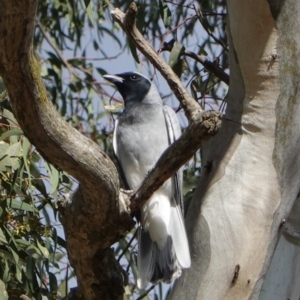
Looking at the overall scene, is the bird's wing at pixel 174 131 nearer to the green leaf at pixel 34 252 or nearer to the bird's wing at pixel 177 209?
the bird's wing at pixel 177 209

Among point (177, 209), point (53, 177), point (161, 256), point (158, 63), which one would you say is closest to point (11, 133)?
point (53, 177)

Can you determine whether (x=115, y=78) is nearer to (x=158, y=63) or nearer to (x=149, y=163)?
(x=149, y=163)

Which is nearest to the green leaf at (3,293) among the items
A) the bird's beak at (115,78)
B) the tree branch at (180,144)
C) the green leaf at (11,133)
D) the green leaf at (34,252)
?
the green leaf at (34,252)

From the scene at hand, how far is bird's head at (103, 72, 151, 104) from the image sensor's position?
3727 mm

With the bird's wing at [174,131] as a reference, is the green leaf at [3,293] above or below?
below

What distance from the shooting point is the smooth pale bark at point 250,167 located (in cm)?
219

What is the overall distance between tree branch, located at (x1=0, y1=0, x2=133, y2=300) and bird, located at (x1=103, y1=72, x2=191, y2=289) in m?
0.64

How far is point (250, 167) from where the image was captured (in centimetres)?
227

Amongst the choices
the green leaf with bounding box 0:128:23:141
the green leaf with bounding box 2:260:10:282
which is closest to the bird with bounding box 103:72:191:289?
the green leaf with bounding box 2:260:10:282

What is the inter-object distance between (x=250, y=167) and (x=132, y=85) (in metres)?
1.61

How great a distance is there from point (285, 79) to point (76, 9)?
2.65m

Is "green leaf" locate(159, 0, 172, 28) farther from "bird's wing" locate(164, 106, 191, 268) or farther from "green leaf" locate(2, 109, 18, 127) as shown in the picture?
"green leaf" locate(2, 109, 18, 127)

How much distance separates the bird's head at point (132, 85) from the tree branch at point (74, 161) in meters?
1.48

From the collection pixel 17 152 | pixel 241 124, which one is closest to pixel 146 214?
pixel 17 152
